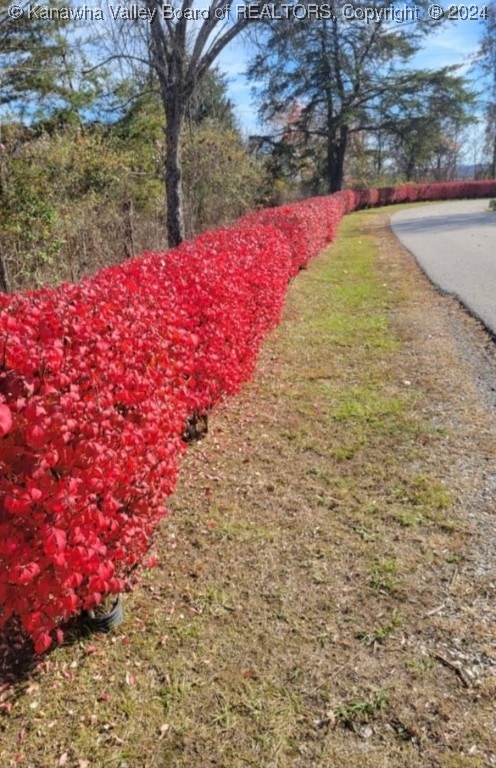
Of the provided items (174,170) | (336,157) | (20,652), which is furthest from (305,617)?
(336,157)

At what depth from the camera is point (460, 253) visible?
482 inches

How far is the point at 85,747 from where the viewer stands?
6.01ft

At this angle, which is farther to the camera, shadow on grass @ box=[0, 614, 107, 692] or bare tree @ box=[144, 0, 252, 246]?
bare tree @ box=[144, 0, 252, 246]

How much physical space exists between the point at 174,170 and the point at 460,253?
288 inches

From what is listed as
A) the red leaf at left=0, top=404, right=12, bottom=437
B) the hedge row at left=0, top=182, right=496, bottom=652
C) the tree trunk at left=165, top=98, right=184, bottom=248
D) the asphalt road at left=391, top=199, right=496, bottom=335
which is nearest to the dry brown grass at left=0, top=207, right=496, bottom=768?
the hedge row at left=0, top=182, right=496, bottom=652

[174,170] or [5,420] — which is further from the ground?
[174,170]

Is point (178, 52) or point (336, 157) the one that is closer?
point (178, 52)

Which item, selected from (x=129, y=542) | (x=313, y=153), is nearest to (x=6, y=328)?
(x=129, y=542)

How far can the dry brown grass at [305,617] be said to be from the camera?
183 centimetres

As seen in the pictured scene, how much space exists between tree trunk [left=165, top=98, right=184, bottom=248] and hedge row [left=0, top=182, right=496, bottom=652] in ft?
20.9

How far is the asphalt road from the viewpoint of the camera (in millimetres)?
7852

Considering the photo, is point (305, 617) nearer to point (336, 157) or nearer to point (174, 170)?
point (174, 170)

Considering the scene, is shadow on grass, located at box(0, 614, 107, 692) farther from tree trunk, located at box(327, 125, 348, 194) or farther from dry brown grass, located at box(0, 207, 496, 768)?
tree trunk, located at box(327, 125, 348, 194)

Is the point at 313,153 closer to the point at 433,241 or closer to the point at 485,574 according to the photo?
the point at 433,241
